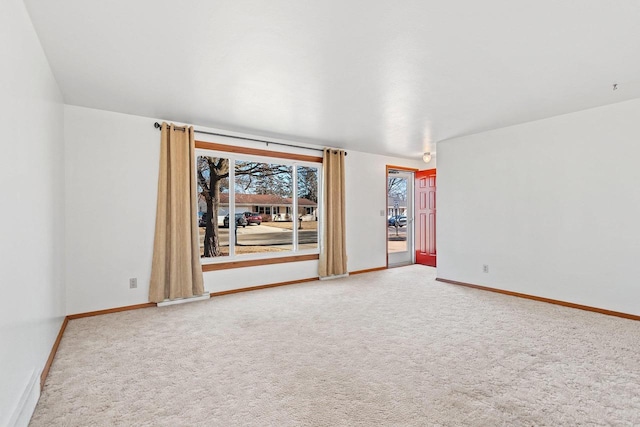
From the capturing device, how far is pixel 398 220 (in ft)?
23.6

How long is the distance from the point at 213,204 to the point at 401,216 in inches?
167

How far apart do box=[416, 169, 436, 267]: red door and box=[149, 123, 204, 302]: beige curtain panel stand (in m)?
4.71

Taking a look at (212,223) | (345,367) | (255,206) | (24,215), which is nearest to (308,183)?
(255,206)

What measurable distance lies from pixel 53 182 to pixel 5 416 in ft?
6.65

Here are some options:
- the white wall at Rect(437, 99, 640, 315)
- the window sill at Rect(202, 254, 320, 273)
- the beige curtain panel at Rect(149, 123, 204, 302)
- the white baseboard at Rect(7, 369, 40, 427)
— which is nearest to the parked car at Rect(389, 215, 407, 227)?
the white wall at Rect(437, 99, 640, 315)

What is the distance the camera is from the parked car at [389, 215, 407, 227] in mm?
7132

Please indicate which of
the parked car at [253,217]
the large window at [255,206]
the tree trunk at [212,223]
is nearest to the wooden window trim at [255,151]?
the large window at [255,206]

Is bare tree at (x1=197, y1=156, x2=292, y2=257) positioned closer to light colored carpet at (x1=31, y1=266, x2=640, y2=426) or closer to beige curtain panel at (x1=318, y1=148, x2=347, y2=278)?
light colored carpet at (x1=31, y1=266, x2=640, y2=426)

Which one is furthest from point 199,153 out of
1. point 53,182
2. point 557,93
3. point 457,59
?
point 557,93

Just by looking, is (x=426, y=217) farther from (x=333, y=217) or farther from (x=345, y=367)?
(x=345, y=367)

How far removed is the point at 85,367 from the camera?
2441mm

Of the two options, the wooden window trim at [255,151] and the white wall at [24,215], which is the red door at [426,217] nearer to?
the wooden window trim at [255,151]

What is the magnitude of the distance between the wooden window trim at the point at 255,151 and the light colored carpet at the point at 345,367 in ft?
7.08

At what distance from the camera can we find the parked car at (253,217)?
4937 millimetres
